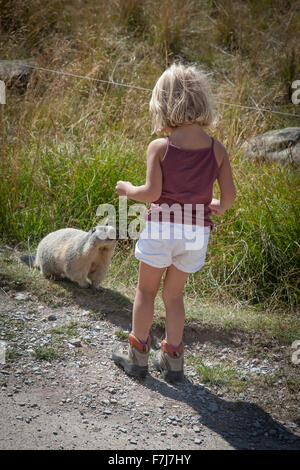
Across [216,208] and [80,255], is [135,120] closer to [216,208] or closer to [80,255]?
[80,255]

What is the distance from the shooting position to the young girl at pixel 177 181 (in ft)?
9.46

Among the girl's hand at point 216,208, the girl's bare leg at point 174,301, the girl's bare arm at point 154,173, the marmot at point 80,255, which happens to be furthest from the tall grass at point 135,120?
the girl's bare arm at point 154,173

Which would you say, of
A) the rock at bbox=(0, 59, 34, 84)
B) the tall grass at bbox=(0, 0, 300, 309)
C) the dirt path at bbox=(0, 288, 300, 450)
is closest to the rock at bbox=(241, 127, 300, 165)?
the tall grass at bbox=(0, 0, 300, 309)

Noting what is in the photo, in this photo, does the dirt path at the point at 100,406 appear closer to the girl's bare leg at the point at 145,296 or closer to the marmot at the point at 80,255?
the girl's bare leg at the point at 145,296

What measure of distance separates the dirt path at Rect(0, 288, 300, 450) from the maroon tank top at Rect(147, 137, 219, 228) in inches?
47.3

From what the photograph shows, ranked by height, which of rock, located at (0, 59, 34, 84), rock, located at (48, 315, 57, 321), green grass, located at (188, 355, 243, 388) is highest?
rock, located at (0, 59, 34, 84)

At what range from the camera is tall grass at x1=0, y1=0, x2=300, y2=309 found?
5324 mm

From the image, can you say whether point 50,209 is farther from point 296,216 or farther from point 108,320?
point 296,216

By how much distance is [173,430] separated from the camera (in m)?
2.95

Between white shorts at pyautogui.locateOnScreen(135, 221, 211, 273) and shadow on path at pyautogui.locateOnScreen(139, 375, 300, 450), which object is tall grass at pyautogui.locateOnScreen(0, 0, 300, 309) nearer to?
shadow on path at pyautogui.locateOnScreen(139, 375, 300, 450)

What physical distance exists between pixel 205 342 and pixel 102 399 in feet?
4.03

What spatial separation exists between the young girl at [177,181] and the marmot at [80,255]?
1.57 meters

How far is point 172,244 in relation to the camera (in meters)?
3.04

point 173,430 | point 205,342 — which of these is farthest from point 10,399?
point 205,342
